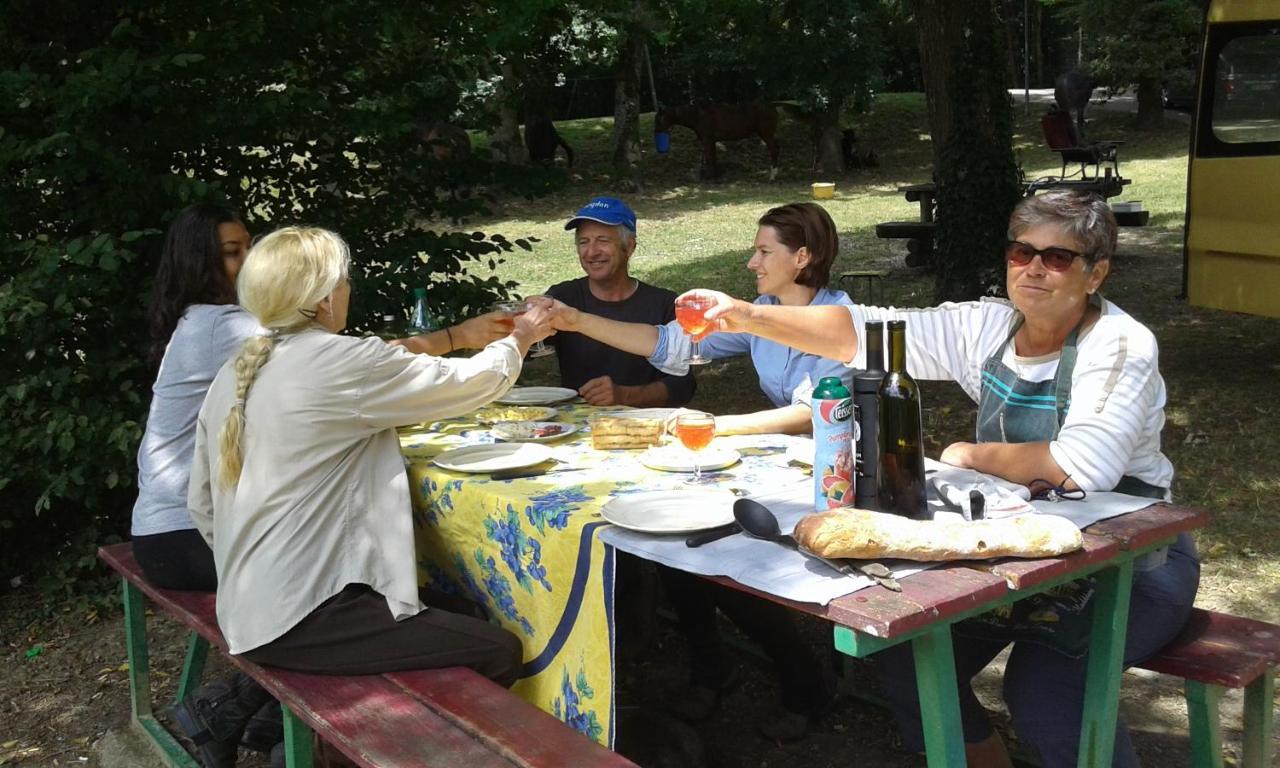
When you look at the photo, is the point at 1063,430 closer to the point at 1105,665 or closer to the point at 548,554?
the point at 1105,665

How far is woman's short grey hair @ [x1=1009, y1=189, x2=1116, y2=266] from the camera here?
9.21ft

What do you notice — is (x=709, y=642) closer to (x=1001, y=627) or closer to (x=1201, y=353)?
(x=1001, y=627)

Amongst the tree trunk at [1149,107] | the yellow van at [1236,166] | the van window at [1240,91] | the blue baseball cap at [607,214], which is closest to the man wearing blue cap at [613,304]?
the blue baseball cap at [607,214]

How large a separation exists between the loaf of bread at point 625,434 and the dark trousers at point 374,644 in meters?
0.68

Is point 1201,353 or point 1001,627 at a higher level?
point 1001,627

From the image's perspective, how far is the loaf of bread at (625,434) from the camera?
3.49 metres

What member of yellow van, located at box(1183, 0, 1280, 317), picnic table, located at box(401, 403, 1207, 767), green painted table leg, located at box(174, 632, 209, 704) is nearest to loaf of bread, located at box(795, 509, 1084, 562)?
picnic table, located at box(401, 403, 1207, 767)

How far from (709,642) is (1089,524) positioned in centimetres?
179

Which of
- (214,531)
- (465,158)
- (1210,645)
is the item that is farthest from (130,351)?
(1210,645)

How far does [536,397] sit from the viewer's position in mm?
4395

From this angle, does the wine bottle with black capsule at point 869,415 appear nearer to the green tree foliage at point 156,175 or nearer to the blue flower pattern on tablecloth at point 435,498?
the blue flower pattern on tablecloth at point 435,498

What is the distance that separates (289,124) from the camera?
18.3ft

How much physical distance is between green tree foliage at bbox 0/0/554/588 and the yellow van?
410 cm

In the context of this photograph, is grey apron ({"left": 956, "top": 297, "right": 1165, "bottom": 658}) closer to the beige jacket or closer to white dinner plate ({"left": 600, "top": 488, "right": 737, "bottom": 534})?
white dinner plate ({"left": 600, "top": 488, "right": 737, "bottom": 534})
